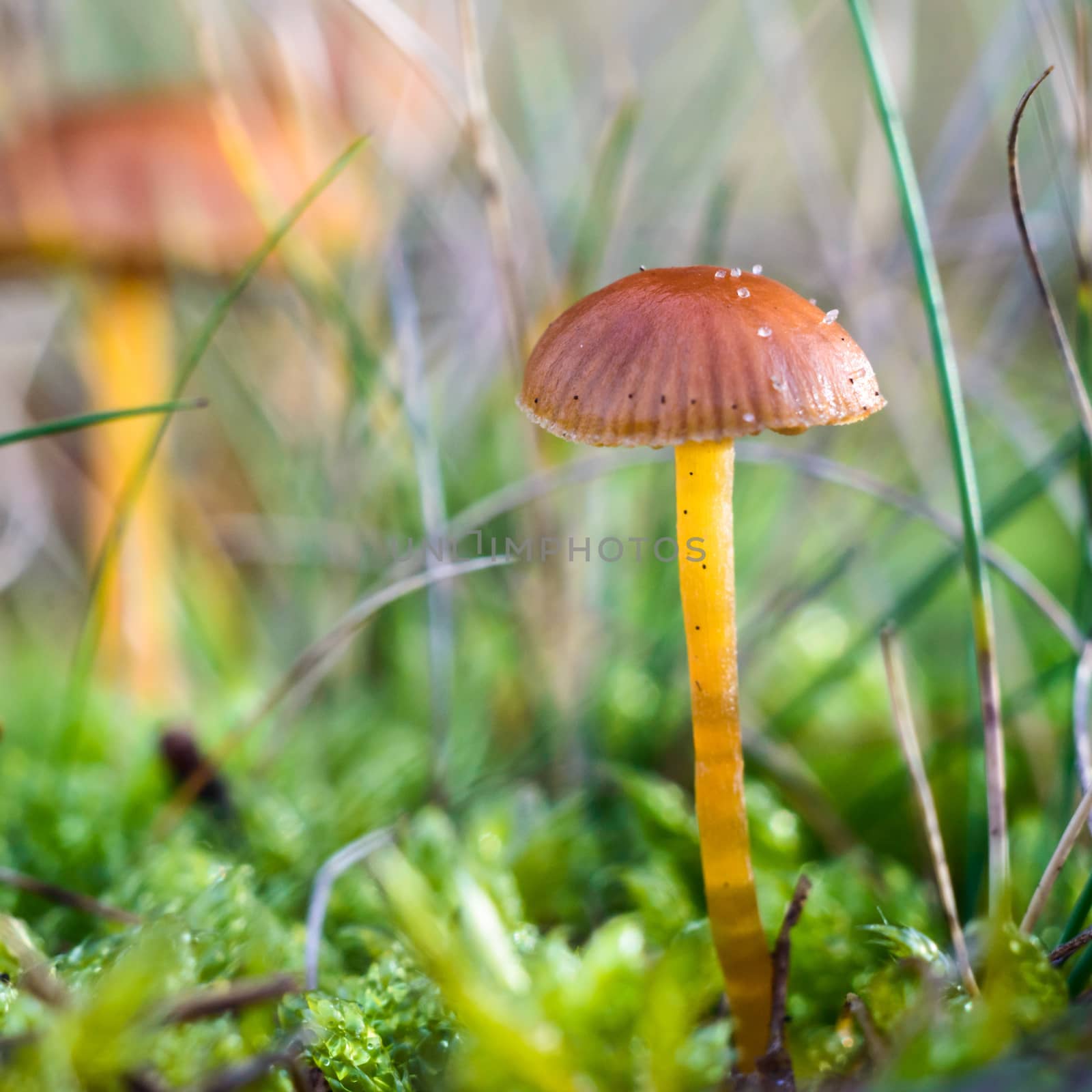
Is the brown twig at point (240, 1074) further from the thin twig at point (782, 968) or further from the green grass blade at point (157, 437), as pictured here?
the green grass blade at point (157, 437)

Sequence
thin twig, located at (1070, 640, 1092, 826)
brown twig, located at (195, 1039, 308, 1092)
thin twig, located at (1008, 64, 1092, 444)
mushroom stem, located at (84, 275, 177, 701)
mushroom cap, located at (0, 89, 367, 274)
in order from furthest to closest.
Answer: mushroom stem, located at (84, 275, 177, 701) → mushroom cap, located at (0, 89, 367, 274) → thin twig, located at (1070, 640, 1092, 826) → thin twig, located at (1008, 64, 1092, 444) → brown twig, located at (195, 1039, 308, 1092)

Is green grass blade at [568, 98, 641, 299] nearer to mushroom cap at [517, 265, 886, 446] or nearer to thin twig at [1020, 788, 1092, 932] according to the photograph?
mushroom cap at [517, 265, 886, 446]

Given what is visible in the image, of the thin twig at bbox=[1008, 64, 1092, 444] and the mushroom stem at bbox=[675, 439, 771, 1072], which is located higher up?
the thin twig at bbox=[1008, 64, 1092, 444]

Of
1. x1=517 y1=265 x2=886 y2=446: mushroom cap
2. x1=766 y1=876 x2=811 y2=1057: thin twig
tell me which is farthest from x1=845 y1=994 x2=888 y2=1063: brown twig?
x1=517 y1=265 x2=886 y2=446: mushroom cap

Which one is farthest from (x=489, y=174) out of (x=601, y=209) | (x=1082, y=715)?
(x=1082, y=715)

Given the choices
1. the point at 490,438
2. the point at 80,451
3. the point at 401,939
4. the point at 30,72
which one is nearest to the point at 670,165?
the point at 490,438

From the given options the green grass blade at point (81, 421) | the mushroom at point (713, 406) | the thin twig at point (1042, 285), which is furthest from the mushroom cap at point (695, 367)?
the green grass blade at point (81, 421)
